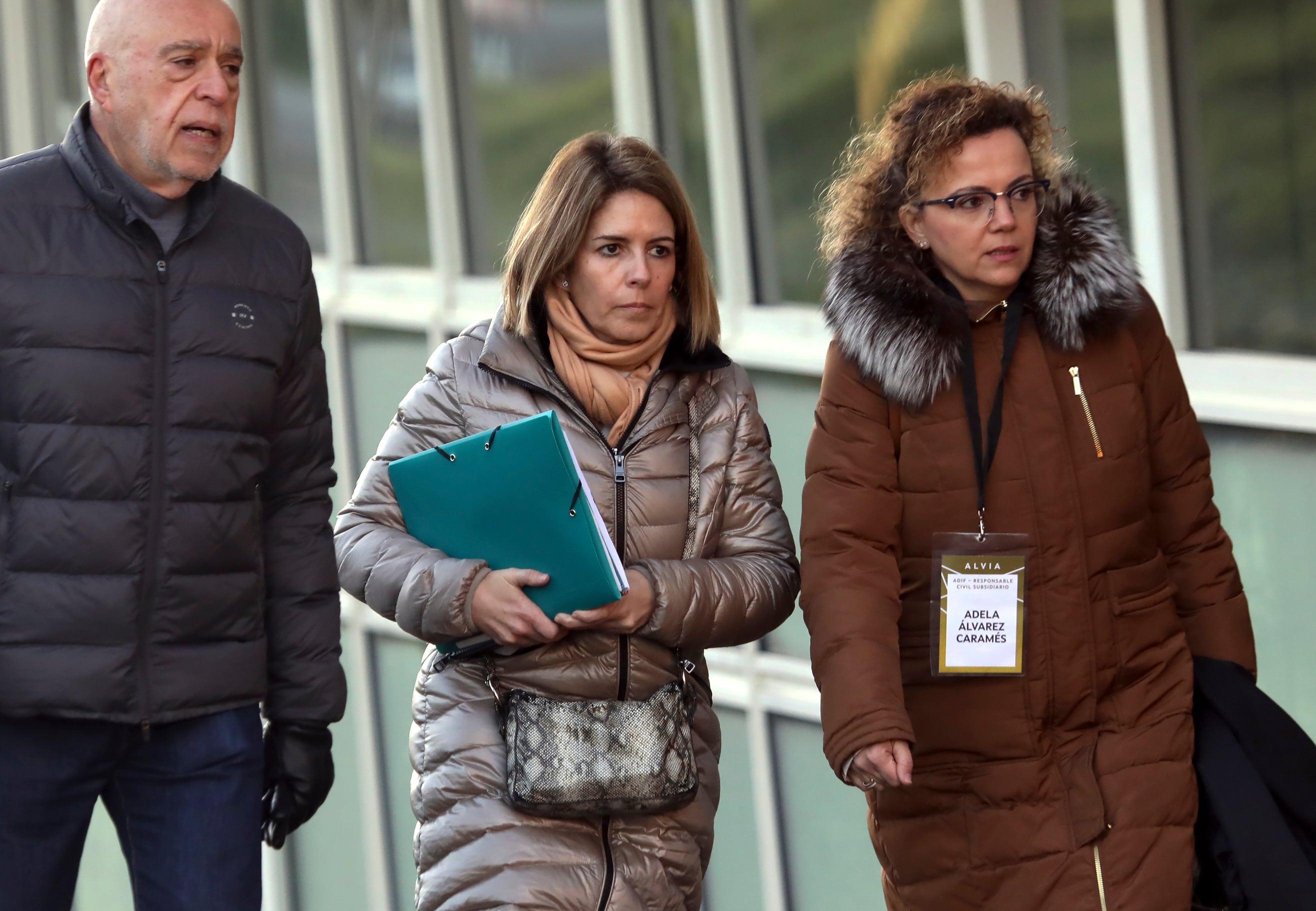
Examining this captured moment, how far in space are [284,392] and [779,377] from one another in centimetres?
220

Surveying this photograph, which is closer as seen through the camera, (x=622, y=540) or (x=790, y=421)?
(x=622, y=540)

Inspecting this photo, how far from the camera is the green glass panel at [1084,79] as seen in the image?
4.06 meters

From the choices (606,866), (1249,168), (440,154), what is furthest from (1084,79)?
(440,154)

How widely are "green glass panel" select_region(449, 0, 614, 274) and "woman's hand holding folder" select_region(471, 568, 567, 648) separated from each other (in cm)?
305

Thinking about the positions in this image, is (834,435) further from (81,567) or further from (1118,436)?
(81,567)

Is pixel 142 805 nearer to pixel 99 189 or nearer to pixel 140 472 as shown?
pixel 140 472

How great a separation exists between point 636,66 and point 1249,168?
2195 mm

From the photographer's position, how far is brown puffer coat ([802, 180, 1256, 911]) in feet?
9.52

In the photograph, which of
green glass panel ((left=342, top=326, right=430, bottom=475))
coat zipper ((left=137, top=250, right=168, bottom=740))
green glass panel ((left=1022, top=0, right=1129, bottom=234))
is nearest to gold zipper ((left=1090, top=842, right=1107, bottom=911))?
coat zipper ((left=137, top=250, right=168, bottom=740))

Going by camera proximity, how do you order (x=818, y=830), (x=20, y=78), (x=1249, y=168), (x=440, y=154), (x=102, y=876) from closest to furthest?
(x=1249, y=168)
(x=818, y=830)
(x=440, y=154)
(x=102, y=876)
(x=20, y=78)

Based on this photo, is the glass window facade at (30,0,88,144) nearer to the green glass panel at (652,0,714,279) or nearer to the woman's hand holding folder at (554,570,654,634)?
the green glass panel at (652,0,714,279)

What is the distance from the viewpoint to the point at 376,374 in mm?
7172

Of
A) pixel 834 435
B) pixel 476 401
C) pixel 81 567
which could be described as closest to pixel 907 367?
pixel 834 435

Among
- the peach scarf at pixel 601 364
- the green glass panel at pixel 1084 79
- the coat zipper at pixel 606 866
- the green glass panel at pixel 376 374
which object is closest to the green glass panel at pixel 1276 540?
the green glass panel at pixel 1084 79
